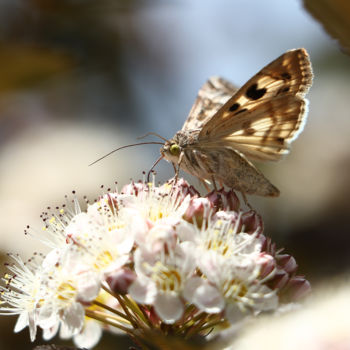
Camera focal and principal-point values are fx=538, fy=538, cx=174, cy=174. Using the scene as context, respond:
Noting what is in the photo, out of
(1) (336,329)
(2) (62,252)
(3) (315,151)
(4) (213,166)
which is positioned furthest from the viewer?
(3) (315,151)

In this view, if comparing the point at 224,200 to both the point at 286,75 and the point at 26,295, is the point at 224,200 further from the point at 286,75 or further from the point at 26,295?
the point at 26,295

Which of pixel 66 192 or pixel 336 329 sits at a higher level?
pixel 336 329

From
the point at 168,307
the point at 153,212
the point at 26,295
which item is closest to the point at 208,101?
the point at 153,212

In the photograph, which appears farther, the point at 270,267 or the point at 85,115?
the point at 85,115

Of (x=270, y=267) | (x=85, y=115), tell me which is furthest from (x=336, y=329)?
(x=85, y=115)

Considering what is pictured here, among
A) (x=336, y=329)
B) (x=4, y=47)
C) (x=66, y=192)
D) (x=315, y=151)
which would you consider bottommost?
(x=315, y=151)

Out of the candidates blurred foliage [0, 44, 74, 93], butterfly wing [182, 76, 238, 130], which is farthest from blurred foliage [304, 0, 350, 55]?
blurred foliage [0, 44, 74, 93]

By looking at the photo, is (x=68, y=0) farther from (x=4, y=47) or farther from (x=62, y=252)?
(x=62, y=252)
